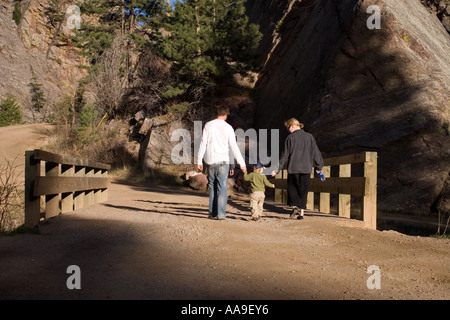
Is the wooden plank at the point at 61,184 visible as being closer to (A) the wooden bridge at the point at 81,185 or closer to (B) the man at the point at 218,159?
(A) the wooden bridge at the point at 81,185

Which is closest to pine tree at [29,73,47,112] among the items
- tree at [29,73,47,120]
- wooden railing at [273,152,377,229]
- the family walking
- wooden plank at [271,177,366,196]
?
tree at [29,73,47,120]

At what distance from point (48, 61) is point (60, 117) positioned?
21.0m

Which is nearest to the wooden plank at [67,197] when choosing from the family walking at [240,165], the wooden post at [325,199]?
the family walking at [240,165]

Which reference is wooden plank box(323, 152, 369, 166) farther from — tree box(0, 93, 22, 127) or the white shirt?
tree box(0, 93, 22, 127)

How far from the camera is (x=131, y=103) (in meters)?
28.7

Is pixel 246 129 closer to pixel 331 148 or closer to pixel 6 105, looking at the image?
pixel 331 148

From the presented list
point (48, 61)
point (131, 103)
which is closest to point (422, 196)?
point (131, 103)

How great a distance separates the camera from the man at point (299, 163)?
8.66 metres

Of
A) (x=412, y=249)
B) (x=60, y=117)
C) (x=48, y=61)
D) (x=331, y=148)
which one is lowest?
(x=412, y=249)

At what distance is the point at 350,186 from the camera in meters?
8.81

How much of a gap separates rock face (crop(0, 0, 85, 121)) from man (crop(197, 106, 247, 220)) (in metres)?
38.0

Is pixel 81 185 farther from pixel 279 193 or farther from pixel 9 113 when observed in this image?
pixel 9 113

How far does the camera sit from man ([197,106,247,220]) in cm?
788

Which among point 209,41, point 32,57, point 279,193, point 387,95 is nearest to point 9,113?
point 32,57
